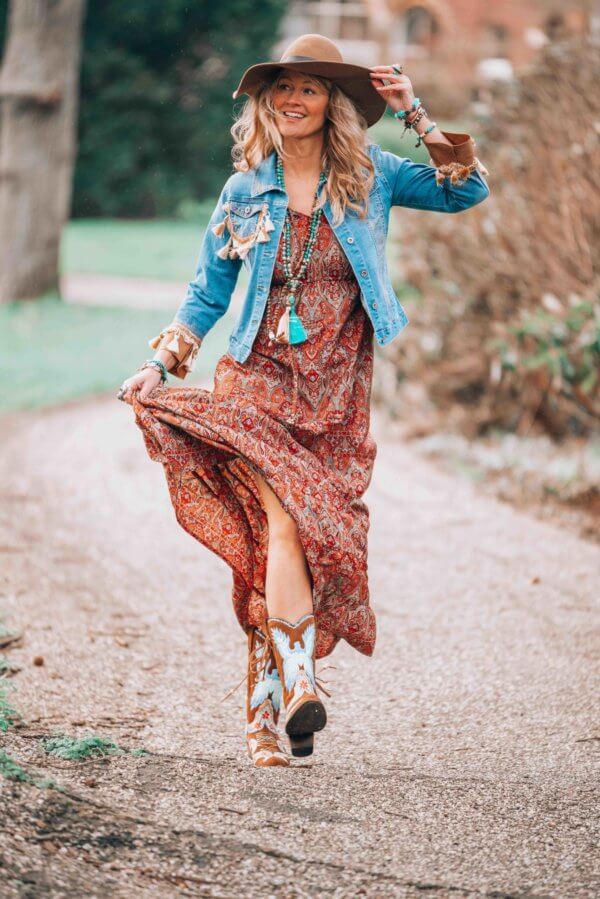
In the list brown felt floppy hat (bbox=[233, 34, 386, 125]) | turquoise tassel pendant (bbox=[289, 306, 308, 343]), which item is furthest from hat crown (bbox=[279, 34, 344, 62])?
turquoise tassel pendant (bbox=[289, 306, 308, 343])

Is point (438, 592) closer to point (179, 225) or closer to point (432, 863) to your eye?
point (432, 863)

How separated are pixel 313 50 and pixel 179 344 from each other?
93 cm

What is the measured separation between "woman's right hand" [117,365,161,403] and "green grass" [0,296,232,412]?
6.59 m

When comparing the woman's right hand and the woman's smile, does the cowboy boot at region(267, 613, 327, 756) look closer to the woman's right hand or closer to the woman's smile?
the woman's right hand

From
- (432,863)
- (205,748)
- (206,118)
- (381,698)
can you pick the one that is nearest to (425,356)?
(381,698)

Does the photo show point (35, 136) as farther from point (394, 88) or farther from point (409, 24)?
point (409, 24)

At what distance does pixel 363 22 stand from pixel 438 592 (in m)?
26.9

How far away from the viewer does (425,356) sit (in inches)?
347

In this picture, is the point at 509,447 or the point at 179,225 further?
the point at 179,225

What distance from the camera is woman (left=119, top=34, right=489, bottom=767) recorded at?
144 inches

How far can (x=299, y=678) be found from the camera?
3477mm

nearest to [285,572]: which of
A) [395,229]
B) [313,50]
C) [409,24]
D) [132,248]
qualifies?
[313,50]

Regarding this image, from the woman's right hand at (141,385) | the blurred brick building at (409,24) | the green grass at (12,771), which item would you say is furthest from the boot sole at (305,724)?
the blurred brick building at (409,24)

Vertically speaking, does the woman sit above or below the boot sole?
above
